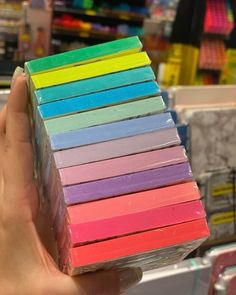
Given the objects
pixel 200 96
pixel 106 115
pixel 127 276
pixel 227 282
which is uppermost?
pixel 106 115

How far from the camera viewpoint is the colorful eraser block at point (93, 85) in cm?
50

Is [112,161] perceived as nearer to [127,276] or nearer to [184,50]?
[127,276]

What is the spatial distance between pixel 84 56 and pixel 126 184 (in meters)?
0.16

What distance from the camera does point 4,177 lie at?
21.1 inches

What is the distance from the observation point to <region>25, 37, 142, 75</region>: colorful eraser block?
52 centimetres

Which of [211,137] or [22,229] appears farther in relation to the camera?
[211,137]

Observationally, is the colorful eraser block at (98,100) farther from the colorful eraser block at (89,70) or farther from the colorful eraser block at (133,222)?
the colorful eraser block at (133,222)

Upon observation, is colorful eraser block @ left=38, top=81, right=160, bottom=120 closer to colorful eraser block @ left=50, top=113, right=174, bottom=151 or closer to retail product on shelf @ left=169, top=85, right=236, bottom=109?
colorful eraser block @ left=50, top=113, right=174, bottom=151

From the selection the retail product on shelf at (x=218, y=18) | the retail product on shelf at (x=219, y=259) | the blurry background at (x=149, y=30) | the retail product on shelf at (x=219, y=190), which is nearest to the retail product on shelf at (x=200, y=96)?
Answer: the retail product on shelf at (x=219, y=190)

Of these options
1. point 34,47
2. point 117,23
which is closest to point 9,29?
point 34,47

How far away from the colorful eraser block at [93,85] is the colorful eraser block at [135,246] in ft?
0.54

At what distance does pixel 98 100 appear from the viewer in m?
0.50

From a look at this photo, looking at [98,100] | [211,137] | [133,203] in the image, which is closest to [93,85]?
[98,100]

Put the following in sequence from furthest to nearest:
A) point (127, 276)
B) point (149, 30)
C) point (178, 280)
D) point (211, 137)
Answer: point (149, 30)
point (211, 137)
point (178, 280)
point (127, 276)
